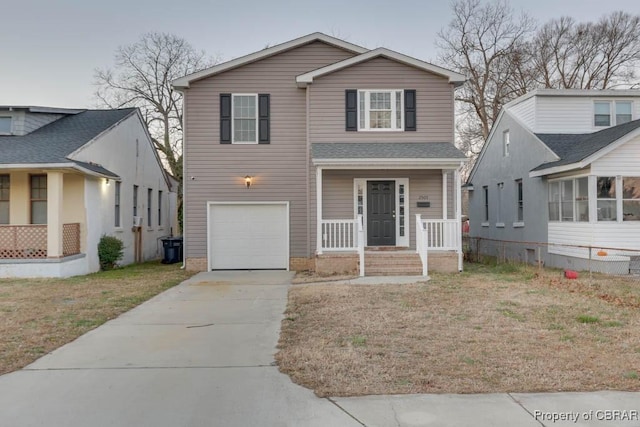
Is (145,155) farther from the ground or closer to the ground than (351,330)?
farther from the ground

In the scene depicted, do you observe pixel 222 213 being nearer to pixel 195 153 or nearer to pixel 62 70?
pixel 195 153

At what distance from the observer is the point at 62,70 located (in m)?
22.9

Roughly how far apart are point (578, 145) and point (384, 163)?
6.79 m

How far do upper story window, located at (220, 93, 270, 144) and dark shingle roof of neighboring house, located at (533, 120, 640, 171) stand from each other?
8892 mm

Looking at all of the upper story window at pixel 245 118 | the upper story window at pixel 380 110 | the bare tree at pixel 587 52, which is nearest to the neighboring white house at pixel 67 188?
the upper story window at pixel 245 118

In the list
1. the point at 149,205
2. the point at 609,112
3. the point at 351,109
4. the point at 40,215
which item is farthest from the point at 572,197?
the point at 40,215

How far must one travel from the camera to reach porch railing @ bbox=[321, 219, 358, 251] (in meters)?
13.1

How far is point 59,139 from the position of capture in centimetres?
1448

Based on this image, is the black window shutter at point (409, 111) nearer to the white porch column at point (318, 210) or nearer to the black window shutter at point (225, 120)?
the white porch column at point (318, 210)

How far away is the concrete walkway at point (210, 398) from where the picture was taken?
12.4ft

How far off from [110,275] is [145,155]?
6934 mm

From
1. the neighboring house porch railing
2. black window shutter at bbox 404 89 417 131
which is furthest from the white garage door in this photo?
black window shutter at bbox 404 89 417 131

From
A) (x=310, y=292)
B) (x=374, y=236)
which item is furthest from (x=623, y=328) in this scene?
(x=374, y=236)

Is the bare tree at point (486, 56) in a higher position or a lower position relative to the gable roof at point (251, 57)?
higher
